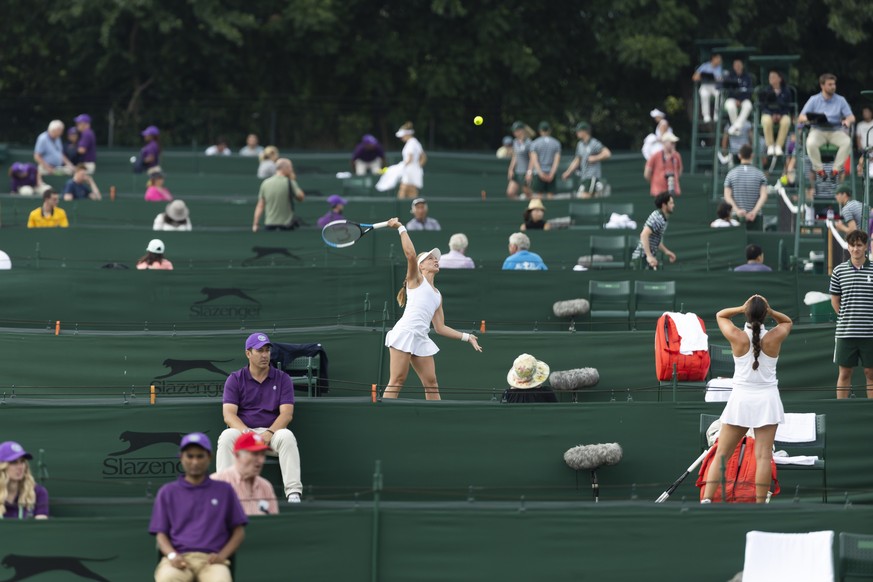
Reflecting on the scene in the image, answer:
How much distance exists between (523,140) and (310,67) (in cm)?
1060

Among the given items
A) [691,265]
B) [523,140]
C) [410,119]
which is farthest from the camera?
[410,119]

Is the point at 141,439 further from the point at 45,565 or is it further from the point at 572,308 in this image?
the point at 572,308

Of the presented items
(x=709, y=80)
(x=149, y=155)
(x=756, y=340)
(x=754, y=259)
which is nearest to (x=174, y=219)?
(x=149, y=155)

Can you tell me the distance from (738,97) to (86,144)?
37.1ft

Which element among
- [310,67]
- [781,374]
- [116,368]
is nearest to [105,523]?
[116,368]

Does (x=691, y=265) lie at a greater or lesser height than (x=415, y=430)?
greater

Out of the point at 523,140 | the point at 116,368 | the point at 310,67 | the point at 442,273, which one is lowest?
the point at 116,368

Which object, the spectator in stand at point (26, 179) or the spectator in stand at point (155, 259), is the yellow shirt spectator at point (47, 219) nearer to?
the spectator in stand at point (155, 259)

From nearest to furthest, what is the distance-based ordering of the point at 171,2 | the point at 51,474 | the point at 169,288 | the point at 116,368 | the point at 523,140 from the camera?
the point at 51,474
the point at 116,368
the point at 169,288
the point at 523,140
the point at 171,2

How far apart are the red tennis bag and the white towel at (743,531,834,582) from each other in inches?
169

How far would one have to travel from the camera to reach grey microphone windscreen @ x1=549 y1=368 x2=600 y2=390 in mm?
14844

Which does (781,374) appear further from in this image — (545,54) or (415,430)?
(545,54)

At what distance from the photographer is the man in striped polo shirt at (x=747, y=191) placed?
2298cm

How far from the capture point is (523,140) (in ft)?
89.5
